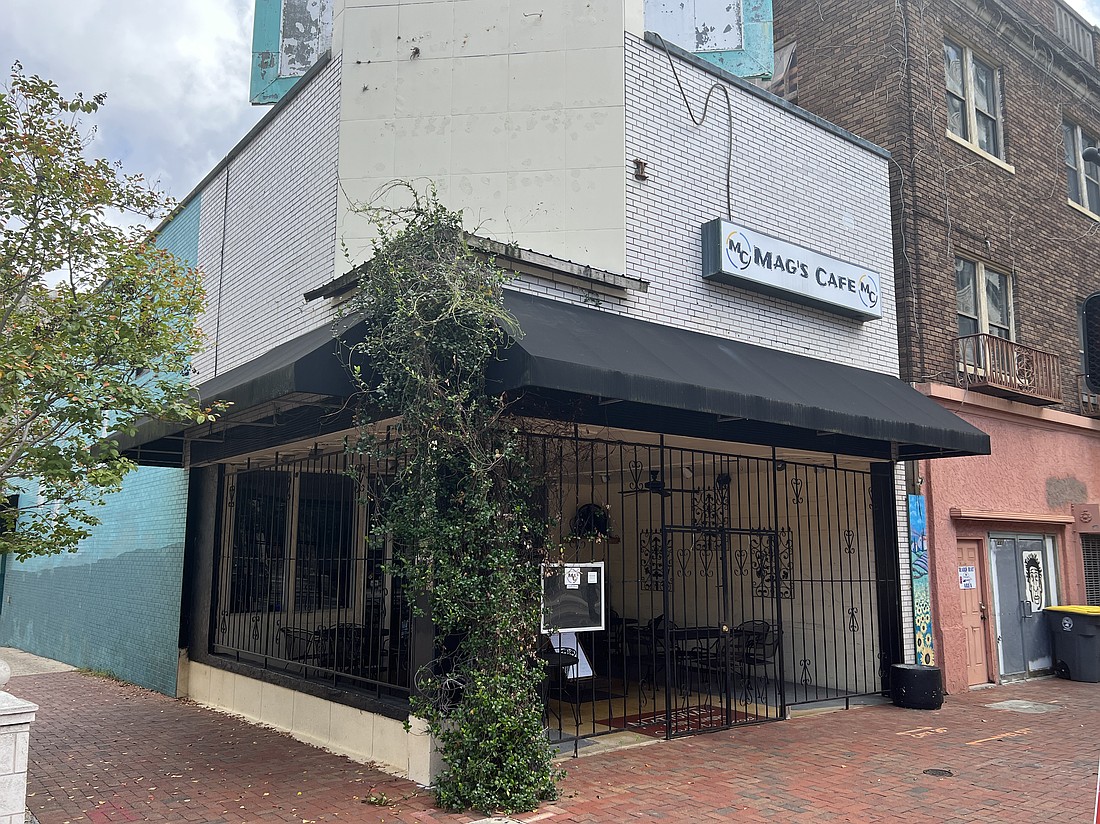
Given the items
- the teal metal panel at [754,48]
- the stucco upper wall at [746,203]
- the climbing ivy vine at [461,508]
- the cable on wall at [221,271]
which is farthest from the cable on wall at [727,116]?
the cable on wall at [221,271]

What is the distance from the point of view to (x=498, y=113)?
883 centimetres

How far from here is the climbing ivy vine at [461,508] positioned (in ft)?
21.0

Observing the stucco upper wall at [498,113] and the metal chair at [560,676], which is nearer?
the metal chair at [560,676]

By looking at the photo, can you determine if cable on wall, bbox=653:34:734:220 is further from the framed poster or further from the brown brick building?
the framed poster

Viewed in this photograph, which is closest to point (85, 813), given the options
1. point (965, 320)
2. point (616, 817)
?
point (616, 817)

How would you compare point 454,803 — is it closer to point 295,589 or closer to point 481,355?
point 481,355

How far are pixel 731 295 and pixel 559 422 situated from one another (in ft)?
9.79

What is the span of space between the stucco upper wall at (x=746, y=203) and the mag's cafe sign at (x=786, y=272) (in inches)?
6.1

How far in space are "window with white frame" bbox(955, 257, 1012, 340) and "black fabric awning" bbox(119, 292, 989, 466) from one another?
9.14ft

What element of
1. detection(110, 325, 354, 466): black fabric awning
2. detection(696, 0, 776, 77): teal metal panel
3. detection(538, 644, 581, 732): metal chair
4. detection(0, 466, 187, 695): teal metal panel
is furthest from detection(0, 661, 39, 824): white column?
detection(696, 0, 776, 77): teal metal panel

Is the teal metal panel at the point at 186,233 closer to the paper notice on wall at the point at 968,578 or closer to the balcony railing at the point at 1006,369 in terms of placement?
the balcony railing at the point at 1006,369

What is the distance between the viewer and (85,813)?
257 inches

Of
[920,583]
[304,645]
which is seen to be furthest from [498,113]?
[920,583]

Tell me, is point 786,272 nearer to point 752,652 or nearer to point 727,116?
point 727,116
